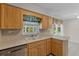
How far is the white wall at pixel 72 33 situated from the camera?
1385 mm

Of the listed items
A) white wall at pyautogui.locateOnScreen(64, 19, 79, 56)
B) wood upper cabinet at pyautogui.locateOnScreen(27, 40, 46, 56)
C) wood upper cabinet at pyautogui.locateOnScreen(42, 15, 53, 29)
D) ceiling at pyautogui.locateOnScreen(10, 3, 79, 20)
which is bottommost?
wood upper cabinet at pyautogui.locateOnScreen(27, 40, 46, 56)

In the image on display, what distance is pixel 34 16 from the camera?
1.50 m

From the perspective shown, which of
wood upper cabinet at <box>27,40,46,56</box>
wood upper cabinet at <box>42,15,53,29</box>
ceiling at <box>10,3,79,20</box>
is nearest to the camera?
ceiling at <box>10,3,79,20</box>

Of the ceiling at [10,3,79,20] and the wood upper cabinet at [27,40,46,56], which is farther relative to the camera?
the wood upper cabinet at [27,40,46,56]

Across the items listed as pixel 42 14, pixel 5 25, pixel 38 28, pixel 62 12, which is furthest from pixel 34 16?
pixel 5 25

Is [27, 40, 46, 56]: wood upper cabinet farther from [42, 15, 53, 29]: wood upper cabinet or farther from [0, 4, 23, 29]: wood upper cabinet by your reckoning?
[0, 4, 23, 29]: wood upper cabinet

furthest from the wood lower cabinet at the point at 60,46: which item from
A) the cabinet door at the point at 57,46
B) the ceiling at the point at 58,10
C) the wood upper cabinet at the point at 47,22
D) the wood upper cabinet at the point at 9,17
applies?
the wood upper cabinet at the point at 9,17

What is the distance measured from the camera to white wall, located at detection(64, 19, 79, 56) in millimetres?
1385

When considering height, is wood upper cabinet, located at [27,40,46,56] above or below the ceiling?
below

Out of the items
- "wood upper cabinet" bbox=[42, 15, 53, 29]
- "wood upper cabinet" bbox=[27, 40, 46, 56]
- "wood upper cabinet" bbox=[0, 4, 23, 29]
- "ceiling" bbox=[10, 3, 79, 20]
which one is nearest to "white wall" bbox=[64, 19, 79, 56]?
"ceiling" bbox=[10, 3, 79, 20]

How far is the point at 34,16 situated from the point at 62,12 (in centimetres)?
40

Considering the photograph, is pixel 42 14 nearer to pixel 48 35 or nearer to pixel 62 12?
pixel 62 12

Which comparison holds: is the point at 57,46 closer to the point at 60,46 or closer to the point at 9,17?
the point at 60,46

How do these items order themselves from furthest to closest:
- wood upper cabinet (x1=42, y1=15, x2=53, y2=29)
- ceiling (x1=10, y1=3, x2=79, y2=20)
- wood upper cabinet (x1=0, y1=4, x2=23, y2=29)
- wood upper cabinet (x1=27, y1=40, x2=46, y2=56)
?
wood upper cabinet (x1=0, y1=4, x2=23, y2=29) → wood upper cabinet (x1=27, y1=40, x2=46, y2=56) → wood upper cabinet (x1=42, y1=15, x2=53, y2=29) → ceiling (x1=10, y1=3, x2=79, y2=20)
